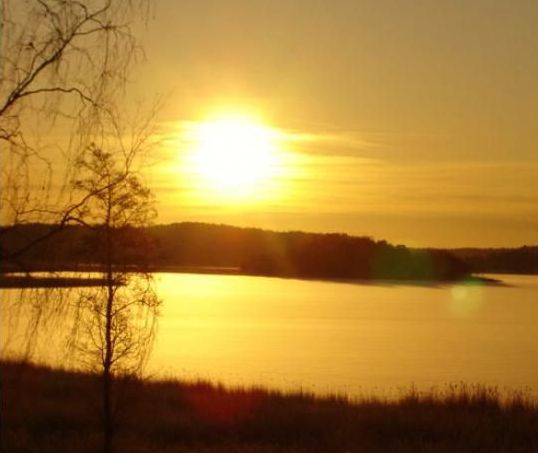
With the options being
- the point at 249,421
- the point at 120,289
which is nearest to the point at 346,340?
the point at 249,421

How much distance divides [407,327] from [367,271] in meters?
60.6

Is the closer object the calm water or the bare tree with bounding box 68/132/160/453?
the bare tree with bounding box 68/132/160/453

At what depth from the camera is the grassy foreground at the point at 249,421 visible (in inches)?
487

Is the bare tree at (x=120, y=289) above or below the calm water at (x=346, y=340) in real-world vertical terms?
above

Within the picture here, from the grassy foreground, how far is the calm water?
2232 millimetres

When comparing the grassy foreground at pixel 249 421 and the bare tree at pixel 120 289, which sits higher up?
the bare tree at pixel 120 289

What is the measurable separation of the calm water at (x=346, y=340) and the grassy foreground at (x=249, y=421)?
223cm

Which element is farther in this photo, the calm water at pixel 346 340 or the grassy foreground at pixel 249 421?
the calm water at pixel 346 340

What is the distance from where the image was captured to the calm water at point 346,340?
1026 inches

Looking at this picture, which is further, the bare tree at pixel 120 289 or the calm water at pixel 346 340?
the calm water at pixel 346 340

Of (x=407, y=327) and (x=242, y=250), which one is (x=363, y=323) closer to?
(x=407, y=327)

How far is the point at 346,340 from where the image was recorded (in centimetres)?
3959

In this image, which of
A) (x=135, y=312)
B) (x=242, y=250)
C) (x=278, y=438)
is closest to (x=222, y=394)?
(x=278, y=438)

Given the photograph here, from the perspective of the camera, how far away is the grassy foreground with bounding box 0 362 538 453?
40.6 ft
